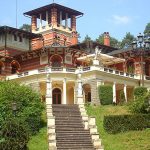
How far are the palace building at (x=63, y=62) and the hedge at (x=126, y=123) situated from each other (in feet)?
39.6

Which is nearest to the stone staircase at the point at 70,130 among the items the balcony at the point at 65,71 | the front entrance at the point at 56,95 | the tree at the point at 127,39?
the balcony at the point at 65,71

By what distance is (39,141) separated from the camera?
37875mm

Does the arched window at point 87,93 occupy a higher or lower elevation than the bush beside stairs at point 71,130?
higher

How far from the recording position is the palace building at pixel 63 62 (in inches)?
2286

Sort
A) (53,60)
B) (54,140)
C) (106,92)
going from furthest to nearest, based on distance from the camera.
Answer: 1. (53,60)
2. (106,92)
3. (54,140)

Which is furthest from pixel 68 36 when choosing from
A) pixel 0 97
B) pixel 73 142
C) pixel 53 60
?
pixel 73 142

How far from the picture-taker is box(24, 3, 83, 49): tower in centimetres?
7456

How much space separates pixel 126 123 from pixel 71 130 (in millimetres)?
4796

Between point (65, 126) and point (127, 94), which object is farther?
point (127, 94)

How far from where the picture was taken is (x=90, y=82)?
189 ft

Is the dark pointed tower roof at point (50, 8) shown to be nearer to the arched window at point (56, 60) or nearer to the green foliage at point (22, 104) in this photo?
the arched window at point (56, 60)

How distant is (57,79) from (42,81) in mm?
1994

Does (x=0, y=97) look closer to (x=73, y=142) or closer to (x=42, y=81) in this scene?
(x=73, y=142)

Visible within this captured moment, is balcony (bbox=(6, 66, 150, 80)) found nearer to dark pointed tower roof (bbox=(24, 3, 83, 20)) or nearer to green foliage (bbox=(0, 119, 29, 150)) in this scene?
dark pointed tower roof (bbox=(24, 3, 83, 20))
